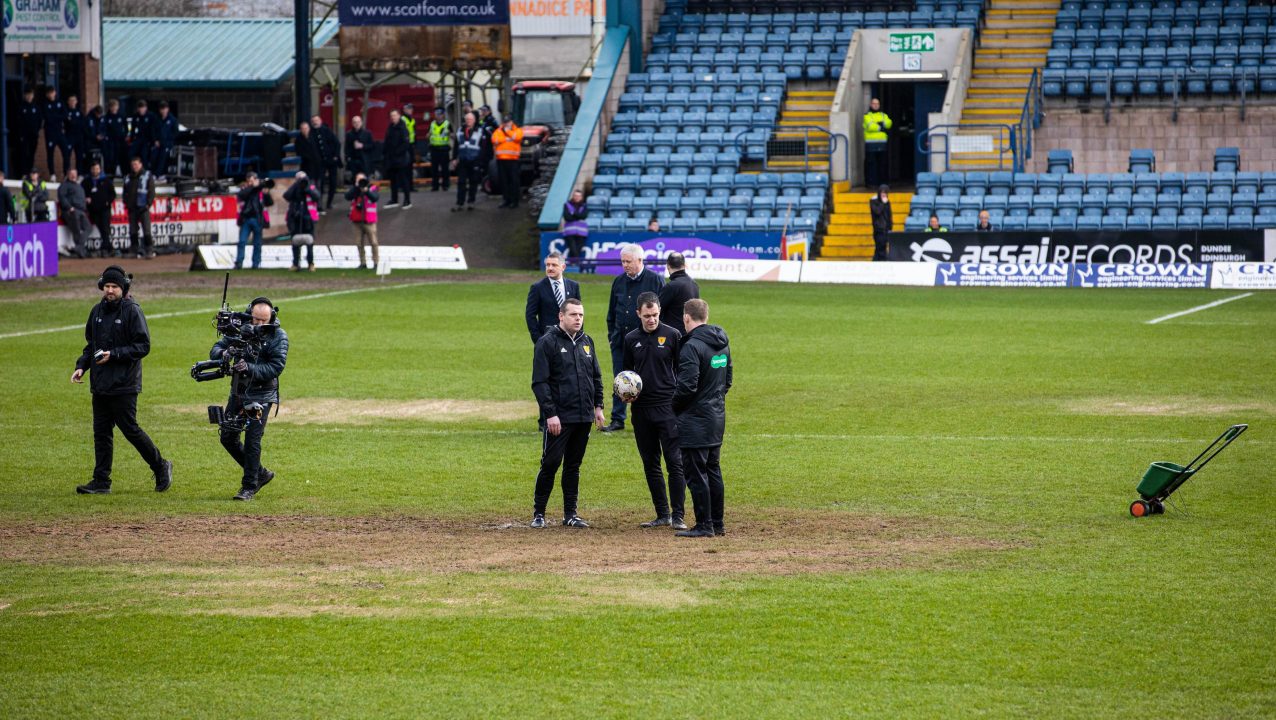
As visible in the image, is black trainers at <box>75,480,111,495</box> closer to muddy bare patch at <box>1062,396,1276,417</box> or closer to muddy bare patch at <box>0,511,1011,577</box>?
muddy bare patch at <box>0,511,1011,577</box>

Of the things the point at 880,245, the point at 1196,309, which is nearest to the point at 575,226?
the point at 880,245

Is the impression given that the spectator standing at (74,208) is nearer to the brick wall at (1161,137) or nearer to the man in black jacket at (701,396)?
the brick wall at (1161,137)

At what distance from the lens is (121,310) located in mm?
14227

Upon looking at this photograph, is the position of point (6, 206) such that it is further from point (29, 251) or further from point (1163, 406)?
point (1163, 406)

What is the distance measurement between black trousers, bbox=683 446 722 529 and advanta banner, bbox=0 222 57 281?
2583 cm

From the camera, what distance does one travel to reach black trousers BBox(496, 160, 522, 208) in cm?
4309

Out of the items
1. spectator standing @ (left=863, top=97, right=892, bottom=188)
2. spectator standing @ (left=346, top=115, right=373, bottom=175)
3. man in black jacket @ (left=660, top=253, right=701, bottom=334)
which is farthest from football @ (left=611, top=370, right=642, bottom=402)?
spectator standing @ (left=346, top=115, right=373, bottom=175)

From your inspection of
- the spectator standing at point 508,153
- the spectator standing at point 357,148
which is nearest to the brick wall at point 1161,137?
the spectator standing at point 508,153

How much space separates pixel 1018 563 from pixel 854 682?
309cm

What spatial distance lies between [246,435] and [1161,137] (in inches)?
1319

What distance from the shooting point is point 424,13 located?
51.7m

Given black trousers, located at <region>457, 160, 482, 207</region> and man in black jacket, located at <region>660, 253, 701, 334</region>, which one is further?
black trousers, located at <region>457, 160, 482, 207</region>

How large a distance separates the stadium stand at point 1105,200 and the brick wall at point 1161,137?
2406 millimetres

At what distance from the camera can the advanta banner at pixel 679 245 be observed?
122 ft
